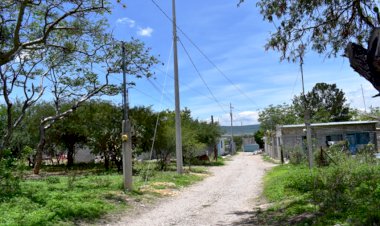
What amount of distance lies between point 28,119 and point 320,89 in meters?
51.6

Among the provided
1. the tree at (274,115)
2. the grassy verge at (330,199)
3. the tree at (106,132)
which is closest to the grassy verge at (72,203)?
the grassy verge at (330,199)

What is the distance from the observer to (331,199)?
32.7 ft

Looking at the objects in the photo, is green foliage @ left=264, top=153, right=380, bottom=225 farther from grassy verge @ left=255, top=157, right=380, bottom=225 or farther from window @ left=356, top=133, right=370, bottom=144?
window @ left=356, top=133, right=370, bottom=144

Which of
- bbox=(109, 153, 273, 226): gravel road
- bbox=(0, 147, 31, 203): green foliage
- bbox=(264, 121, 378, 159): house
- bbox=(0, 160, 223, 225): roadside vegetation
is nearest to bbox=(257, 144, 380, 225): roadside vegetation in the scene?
bbox=(109, 153, 273, 226): gravel road

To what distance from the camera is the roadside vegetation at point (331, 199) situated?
8.33 meters

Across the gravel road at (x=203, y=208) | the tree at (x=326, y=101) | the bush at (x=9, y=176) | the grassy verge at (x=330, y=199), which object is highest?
the tree at (x=326, y=101)

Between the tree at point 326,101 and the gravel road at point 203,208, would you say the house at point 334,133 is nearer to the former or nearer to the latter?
the gravel road at point 203,208

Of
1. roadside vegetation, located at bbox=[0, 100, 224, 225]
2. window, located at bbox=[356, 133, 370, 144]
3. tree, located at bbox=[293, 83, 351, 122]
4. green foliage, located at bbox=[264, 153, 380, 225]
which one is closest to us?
green foliage, located at bbox=[264, 153, 380, 225]

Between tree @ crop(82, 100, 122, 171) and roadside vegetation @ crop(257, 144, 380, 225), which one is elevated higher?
tree @ crop(82, 100, 122, 171)

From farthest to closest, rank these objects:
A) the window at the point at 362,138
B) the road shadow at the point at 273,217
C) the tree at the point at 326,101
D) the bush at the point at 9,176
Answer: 1. the tree at the point at 326,101
2. the window at the point at 362,138
3. the bush at the point at 9,176
4. the road shadow at the point at 273,217

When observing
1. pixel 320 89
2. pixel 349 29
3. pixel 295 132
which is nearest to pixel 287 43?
pixel 349 29

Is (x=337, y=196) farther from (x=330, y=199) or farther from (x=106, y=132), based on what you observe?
(x=106, y=132)

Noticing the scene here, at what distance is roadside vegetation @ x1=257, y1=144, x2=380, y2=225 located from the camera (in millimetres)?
8328

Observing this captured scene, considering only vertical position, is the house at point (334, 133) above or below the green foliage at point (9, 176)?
above
